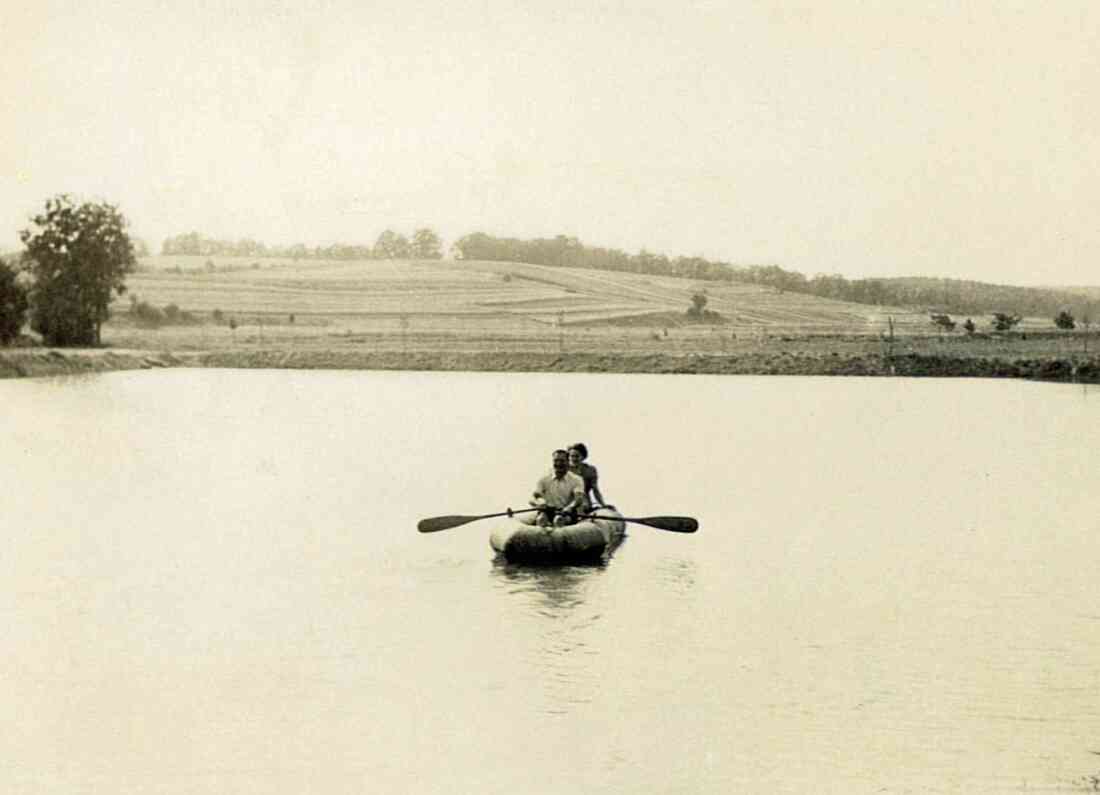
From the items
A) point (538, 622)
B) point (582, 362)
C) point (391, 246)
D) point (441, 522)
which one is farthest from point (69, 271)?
point (538, 622)

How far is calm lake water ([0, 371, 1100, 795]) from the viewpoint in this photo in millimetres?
13672

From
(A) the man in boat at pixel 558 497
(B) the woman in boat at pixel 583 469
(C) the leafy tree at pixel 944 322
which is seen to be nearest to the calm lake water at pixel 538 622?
(A) the man in boat at pixel 558 497

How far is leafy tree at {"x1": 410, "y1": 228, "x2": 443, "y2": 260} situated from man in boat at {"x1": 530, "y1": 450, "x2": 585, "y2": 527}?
8566cm

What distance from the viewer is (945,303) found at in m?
88.5

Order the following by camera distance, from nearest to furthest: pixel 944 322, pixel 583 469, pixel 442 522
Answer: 1. pixel 583 469
2. pixel 442 522
3. pixel 944 322

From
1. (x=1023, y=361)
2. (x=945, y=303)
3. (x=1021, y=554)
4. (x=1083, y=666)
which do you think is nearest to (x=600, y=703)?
(x=1083, y=666)

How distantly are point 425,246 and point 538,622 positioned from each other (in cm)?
9115

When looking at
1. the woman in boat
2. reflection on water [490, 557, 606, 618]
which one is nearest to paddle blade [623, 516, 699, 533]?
the woman in boat

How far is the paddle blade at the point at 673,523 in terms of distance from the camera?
24.9 m

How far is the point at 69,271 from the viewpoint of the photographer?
73.4 metres

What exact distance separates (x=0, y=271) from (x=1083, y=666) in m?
54.2

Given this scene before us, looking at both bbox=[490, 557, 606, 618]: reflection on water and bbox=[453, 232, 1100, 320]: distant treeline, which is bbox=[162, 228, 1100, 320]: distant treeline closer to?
bbox=[453, 232, 1100, 320]: distant treeline

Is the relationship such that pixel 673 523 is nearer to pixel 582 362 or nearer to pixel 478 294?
pixel 582 362

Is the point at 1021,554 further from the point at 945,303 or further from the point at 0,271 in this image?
the point at 945,303
